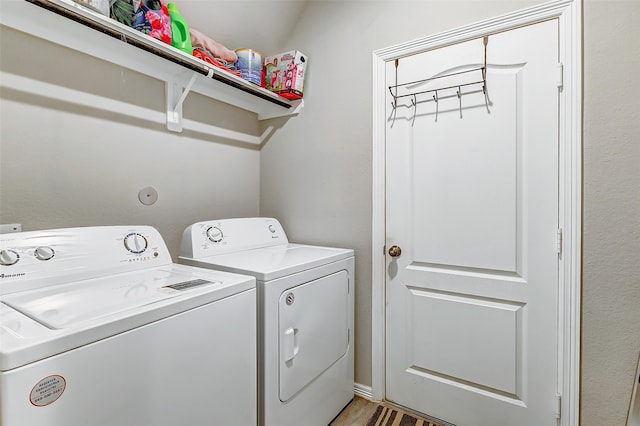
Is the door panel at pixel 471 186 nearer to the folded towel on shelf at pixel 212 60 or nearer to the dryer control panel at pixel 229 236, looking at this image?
the dryer control panel at pixel 229 236

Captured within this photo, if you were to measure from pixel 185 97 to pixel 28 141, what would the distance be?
738mm

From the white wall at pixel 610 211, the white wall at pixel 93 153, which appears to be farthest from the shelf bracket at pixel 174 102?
the white wall at pixel 610 211

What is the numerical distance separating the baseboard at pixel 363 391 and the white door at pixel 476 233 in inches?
5.2

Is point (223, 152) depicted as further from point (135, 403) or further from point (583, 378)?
point (583, 378)

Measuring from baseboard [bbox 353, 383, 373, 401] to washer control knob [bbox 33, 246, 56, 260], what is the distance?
5.58ft

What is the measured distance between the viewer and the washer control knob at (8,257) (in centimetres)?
104

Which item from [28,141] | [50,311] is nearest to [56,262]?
[50,311]

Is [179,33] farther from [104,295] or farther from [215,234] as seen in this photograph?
[104,295]

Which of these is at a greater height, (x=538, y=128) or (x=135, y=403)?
(x=538, y=128)

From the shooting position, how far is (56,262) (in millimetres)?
1149

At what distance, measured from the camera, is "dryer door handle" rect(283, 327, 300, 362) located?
1386 mm

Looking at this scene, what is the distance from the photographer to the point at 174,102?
71.1 inches

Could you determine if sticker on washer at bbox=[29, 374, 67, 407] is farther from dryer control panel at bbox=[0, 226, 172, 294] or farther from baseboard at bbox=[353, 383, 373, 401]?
baseboard at bbox=[353, 383, 373, 401]

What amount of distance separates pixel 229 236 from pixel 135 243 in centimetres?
51
